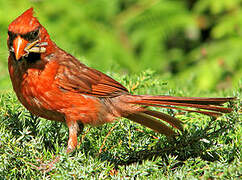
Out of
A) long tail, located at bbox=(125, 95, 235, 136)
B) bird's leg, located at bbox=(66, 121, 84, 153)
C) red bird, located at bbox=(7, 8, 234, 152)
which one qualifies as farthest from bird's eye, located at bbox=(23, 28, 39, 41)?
long tail, located at bbox=(125, 95, 235, 136)

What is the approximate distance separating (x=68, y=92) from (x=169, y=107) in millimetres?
840

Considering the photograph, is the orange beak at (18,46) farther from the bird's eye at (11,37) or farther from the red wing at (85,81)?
the red wing at (85,81)

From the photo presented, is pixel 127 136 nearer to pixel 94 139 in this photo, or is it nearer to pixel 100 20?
pixel 94 139

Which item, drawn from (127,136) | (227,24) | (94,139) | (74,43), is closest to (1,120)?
(94,139)

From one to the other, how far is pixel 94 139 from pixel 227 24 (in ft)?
13.7

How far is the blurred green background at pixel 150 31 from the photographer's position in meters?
6.09

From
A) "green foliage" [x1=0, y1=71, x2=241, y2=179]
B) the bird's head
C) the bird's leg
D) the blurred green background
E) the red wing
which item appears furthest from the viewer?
the blurred green background

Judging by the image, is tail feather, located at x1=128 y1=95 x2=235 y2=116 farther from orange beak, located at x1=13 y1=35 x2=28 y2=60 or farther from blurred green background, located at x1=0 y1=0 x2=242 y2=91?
blurred green background, located at x1=0 y1=0 x2=242 y2=91

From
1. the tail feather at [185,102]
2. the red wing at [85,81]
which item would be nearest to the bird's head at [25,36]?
the red wing at [85,81]

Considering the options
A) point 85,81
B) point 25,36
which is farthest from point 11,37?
point 85,81

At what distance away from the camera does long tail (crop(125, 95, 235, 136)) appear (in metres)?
2.57

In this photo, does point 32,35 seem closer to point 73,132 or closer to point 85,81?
point 85,81

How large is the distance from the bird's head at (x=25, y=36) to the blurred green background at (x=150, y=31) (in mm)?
3078

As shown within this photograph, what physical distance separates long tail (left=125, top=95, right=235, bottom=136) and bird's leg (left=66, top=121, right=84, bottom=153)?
1.46 ft
